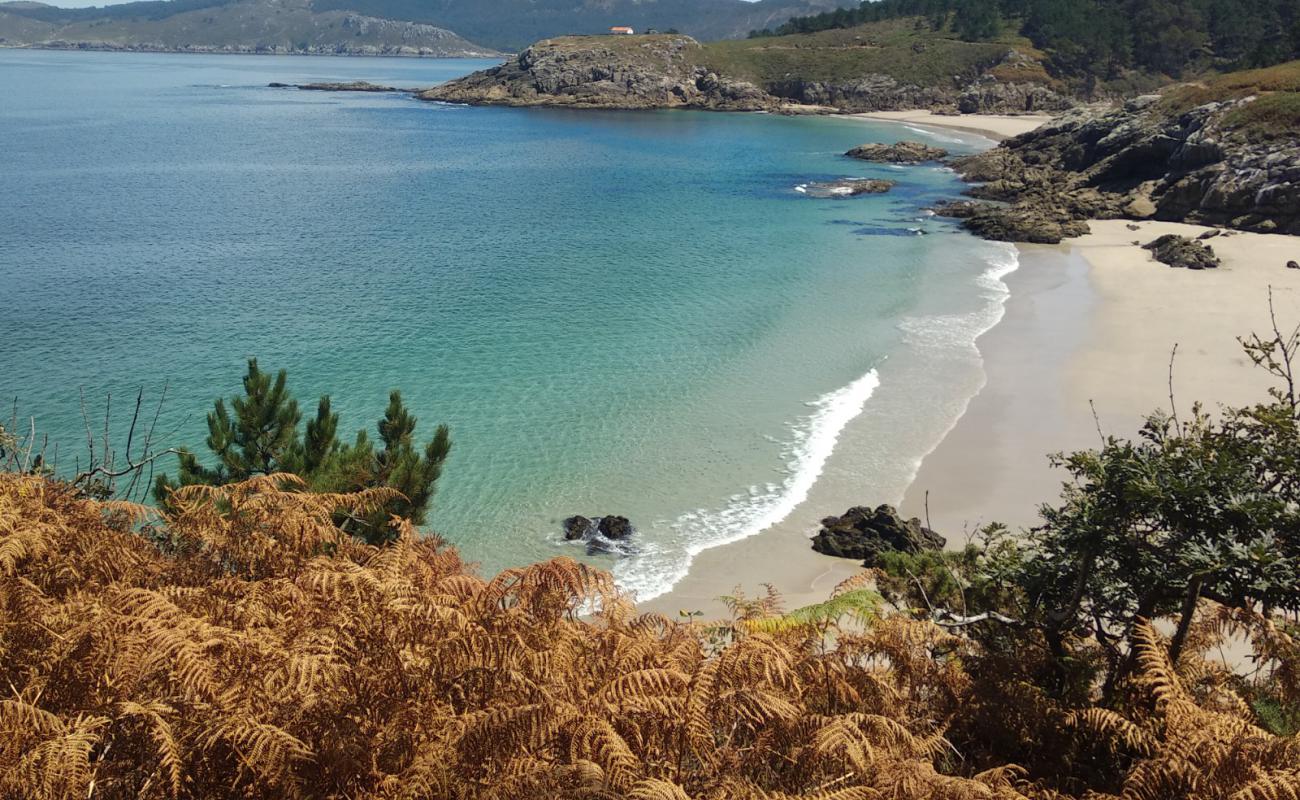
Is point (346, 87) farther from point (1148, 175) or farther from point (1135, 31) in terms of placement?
point (1148, 175)

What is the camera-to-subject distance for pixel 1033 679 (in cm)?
750

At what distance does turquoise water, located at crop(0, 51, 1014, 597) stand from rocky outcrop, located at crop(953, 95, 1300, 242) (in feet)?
17.5

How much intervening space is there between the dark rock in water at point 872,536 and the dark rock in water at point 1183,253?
31.6 meters

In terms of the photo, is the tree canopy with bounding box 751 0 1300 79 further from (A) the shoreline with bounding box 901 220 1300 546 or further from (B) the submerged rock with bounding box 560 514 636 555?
(B) the submerged rock with bounding box 560 514 636 555

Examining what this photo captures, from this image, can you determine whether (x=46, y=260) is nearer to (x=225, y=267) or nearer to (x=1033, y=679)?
(x=225, y=267)

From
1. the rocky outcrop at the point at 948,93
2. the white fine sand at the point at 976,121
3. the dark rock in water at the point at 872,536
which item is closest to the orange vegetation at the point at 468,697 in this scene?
the dark rock in water at the point at 872,536

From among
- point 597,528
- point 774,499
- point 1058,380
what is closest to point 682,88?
point 1058,380

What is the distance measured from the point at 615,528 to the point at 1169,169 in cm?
5738

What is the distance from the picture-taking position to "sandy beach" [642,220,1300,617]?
18.5 metres

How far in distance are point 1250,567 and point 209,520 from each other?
325 inches

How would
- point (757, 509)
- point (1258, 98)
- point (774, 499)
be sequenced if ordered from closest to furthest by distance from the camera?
1. point (757, 509)
2. point (774, 499)
3. point (1258, 98)

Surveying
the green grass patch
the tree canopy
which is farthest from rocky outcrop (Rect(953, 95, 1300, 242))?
the tree canopy

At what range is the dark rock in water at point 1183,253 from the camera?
4225cm

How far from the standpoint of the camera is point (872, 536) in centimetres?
1834
